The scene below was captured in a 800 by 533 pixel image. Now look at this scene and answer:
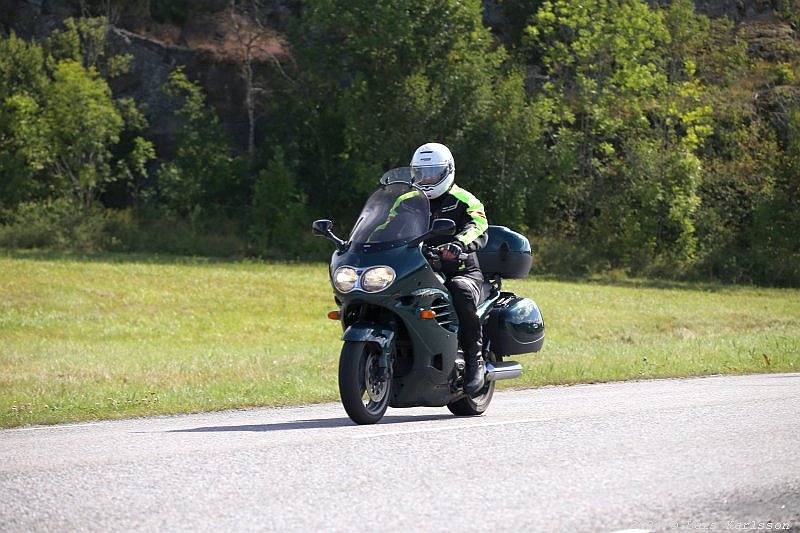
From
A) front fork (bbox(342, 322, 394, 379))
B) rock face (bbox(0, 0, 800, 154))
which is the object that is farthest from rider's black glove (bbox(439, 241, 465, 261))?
rock face (bbox(0, 0, 800, 154))

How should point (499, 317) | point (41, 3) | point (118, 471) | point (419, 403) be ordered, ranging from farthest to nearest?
point (41, 3) < point (499, 317) < point (419, 403) < point (118, 471)

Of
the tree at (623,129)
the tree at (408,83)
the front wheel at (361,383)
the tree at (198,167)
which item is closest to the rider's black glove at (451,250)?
the front wheel at (361,383)

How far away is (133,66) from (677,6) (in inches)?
935

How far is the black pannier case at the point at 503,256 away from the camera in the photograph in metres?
11.9

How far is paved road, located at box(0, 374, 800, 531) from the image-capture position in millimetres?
6363

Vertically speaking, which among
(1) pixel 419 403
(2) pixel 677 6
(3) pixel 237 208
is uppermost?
(2) pixel 677 6

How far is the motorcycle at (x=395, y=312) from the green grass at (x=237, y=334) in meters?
3.27

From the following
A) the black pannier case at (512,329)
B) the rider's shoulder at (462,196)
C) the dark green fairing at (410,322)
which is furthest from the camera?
the black pannier case at (512,329)

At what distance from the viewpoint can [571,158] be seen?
51.3 meters

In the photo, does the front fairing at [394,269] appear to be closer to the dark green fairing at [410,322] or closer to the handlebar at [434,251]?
the dark green fairing at [410,322]

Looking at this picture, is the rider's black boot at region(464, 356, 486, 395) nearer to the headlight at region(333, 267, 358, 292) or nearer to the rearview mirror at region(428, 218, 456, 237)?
the rearview mirror at region(428, 218, 456, 237)

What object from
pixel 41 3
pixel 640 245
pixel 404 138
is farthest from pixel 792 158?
pixel 41 3

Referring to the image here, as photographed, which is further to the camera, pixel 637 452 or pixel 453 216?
pixel 453 216

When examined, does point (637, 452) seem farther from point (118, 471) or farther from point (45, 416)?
point (45, 416)
